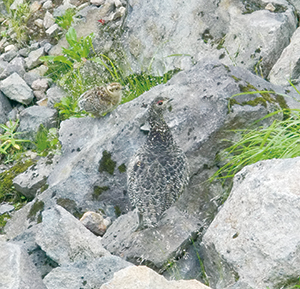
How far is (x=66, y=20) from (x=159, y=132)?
6515 mm

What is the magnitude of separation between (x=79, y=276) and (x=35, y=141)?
5.73 m

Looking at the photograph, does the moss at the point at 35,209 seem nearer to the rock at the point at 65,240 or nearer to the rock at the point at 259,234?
the rock at the point at 65,240

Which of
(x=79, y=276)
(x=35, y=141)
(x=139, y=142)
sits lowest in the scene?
(x=35, y=141)

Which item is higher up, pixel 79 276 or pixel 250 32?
pixel 79 276

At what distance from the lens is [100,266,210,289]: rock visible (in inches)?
175

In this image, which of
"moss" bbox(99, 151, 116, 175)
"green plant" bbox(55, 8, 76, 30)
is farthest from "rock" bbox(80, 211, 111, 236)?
"green plant" bbox(55, 8, 76, 30)

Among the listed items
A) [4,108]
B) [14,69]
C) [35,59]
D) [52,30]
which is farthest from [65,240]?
[52,30]


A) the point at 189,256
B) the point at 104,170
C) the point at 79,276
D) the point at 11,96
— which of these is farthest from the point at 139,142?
the point at 11,96

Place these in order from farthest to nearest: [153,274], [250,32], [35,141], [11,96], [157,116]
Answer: [11,96]
[35,141]
[250,32]
[157,116]
[153,274]

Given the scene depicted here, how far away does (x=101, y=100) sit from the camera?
7801mm

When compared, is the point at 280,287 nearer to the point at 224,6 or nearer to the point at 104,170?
the point at 104,170

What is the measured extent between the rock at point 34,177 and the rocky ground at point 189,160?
0.02 meters

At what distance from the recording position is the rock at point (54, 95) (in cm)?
1091

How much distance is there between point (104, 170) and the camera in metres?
7.39
